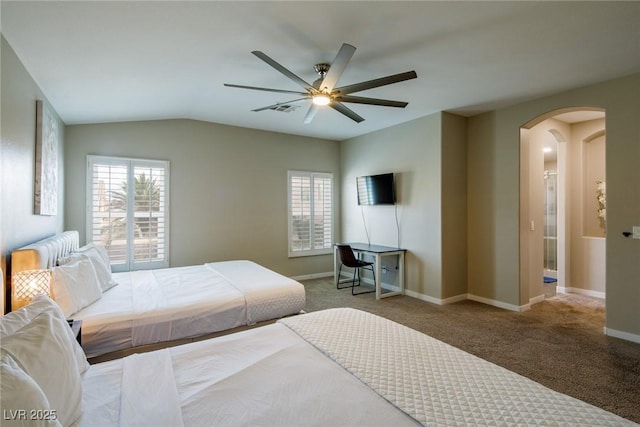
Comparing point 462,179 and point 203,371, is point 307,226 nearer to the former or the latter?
point 462,179

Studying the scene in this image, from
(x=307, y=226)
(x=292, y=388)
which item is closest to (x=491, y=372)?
(x=292, y=388)

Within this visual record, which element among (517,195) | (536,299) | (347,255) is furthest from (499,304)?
(347,255)

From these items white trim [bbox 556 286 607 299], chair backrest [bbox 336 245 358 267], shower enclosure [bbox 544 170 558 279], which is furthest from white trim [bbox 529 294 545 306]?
chair backrest [bbox 336 245 358 267]

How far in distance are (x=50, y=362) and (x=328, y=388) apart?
3.46 feet

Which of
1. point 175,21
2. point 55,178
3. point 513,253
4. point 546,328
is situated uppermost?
point 175,21

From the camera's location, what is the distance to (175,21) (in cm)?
212

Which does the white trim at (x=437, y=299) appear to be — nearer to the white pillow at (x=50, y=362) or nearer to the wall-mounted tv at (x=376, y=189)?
the wall-mounted tv at (x=376, y=189)

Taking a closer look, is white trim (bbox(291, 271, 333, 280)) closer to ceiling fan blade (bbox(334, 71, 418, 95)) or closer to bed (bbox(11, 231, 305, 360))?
bed (bbox(11, 231, 305, 360))

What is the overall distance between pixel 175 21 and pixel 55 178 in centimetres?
244

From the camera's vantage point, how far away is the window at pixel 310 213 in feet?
19.2

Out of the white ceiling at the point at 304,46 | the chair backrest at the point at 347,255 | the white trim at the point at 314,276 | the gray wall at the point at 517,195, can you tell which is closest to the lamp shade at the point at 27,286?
the white ceiling at the point at 304,46

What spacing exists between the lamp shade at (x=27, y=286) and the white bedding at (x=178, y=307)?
1.00 feet

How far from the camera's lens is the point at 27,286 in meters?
2.06

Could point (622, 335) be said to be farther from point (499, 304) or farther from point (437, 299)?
point (437, 299)
